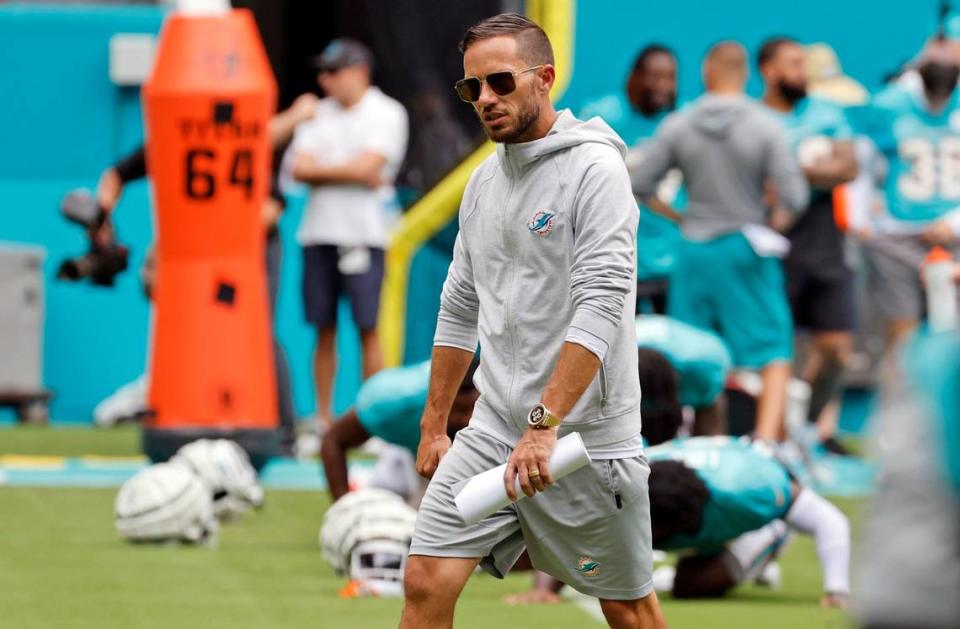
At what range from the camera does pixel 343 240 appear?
12.5m

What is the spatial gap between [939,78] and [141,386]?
5899 millimetres

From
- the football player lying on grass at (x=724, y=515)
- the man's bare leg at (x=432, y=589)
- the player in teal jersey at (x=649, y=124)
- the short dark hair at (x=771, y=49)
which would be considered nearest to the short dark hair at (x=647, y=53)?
the player in teal jersey at (x=649, y=124)

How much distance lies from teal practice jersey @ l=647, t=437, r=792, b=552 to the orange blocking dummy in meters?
4.17

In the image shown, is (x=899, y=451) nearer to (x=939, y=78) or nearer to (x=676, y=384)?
(x=676, y=384)

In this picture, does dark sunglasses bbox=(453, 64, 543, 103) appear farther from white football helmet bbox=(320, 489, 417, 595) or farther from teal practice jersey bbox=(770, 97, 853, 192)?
teal practice jersey bbox=(770, 97, 853, 192)

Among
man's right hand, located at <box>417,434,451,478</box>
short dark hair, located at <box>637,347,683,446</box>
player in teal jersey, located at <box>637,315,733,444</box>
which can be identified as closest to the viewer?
man's right hand, located at <box>417,434,451,478</box>

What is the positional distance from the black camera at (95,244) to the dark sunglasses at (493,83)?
653 centimetres

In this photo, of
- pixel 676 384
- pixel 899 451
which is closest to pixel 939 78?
pixel 676 384

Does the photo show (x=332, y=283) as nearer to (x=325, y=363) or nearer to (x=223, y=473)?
(x=325, y=363)

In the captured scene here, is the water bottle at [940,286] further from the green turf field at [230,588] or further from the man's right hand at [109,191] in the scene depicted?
the man's right hand at [109,191]

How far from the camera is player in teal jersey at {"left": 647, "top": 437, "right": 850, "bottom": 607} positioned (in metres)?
7.02

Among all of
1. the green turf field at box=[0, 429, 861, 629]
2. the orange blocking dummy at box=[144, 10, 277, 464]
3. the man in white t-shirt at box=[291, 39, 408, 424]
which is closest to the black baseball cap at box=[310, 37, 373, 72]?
the man in white t-shirt at box=[291, 39, 408, 424]

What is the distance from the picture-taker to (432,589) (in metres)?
4.84

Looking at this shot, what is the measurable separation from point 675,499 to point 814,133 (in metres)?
5.23
